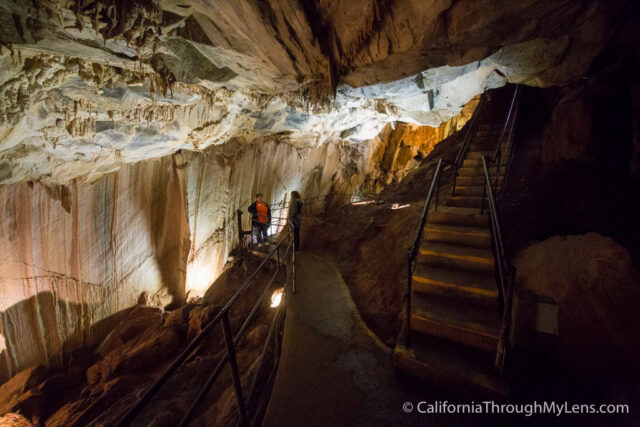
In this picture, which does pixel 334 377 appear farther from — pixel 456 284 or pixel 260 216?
pixel 260 216

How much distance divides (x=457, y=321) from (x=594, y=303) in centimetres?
142

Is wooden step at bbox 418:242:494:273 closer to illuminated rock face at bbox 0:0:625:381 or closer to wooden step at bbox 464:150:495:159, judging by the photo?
illuminated rock face at bbox 0:0:625:381

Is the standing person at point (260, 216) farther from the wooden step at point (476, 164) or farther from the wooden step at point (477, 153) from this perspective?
the wooden step at point (477, 153)

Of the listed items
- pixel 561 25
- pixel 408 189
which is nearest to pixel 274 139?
pixel 408 189

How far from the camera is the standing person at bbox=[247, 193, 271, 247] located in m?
7.67

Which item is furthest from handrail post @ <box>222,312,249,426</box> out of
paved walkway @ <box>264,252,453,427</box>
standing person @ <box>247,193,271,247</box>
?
standing person @ <box>247,193,271,247</box>

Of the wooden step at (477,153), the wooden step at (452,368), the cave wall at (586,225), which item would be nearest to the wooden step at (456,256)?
the cave wall at (586,225)

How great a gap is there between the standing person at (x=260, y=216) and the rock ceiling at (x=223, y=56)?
9.54 ft

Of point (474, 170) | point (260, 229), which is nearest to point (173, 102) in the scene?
point (260, 229)

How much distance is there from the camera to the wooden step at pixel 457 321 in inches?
99.3

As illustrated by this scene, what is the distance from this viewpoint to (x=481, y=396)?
7.23 ft

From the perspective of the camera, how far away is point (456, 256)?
3.38 m

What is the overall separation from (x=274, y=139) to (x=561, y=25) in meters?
8.56

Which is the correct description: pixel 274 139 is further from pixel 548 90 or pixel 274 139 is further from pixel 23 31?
pixel 548 90
